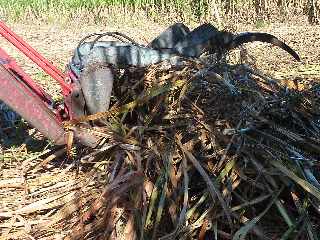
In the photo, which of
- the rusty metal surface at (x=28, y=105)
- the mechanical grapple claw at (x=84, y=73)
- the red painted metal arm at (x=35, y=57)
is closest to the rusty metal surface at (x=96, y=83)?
the mechanical grapple claw at (x=84, y=73)

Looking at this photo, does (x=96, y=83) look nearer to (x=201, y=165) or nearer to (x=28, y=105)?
(x=28, y=105)

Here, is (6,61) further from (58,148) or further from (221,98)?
(221,98)

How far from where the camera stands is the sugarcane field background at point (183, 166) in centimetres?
221

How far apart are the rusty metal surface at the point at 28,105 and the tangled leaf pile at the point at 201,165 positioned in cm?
23

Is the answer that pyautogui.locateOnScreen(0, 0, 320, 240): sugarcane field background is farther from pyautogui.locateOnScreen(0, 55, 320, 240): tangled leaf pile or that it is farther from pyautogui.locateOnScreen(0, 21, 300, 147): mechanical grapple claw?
pyautogui.locateOnScreen(0, 21, 300, 147): mechanical grapple claw

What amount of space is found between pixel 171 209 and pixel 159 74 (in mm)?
968

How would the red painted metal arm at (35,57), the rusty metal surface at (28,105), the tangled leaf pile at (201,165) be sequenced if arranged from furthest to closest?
1. the red painted metal arm at (35,57)
2. the rusty metal surface at (28,105)
3. the tangled leaf pile at (201,165)

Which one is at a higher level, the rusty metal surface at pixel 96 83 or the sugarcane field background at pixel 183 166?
the rusty metal surface at pixel 96 83

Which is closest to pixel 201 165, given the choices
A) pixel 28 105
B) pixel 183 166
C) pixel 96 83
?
pixel 183 166

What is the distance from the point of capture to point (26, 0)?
10289mm

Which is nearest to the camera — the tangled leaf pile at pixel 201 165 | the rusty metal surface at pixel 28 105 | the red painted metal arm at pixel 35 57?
the tangled leaf pile at pixel 201 165

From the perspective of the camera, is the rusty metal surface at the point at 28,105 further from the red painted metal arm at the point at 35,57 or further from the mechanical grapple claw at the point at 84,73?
the red painted metal arm at the point at 35,57

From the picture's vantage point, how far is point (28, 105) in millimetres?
2541

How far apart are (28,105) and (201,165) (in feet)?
3.07
